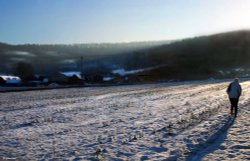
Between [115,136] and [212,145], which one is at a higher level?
[115,136]

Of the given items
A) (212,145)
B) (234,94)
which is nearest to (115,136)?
(212,145)

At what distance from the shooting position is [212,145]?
11.6 m

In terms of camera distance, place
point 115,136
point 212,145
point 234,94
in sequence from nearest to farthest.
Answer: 1. point 212,145
2. point 115,136
3. point 234,94

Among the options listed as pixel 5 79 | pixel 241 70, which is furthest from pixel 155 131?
pixel 241 70

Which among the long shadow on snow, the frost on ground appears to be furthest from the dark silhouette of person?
the long shadow on snow

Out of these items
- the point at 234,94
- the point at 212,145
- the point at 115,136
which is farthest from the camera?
the point at 234,94

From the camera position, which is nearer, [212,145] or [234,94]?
[212,145]

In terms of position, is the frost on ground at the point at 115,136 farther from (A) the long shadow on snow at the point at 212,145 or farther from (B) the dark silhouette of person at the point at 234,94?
(B) the dark silhouette of person at the point at 234,94

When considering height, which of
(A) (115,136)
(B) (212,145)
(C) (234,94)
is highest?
(C) (234,94)

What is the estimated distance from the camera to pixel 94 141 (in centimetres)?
1261

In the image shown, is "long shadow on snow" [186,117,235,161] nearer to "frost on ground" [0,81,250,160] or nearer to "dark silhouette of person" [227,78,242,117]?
"frost on ground" [0,81,250,160]

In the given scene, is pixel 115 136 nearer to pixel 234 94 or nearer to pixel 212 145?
pixel 212 145

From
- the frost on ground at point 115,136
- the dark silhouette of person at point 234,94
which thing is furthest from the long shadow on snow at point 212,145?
the dark silhouette of person at point 234,94

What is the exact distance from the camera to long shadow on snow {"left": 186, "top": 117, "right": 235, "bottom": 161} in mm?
10163
